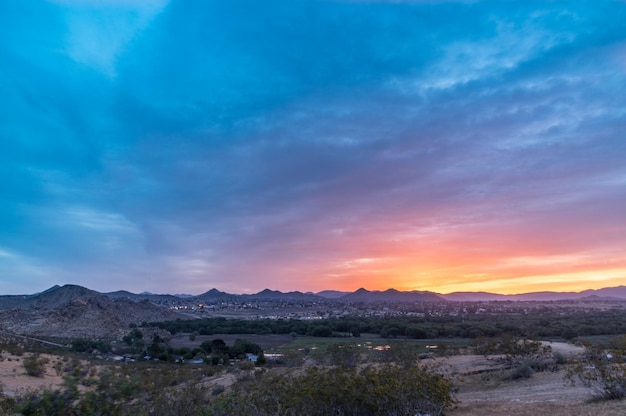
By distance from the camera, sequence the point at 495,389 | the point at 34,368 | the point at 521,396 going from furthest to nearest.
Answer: the point at 34,368, the point at 495,389, the point at 521,396

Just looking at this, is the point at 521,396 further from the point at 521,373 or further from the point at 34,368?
the point at 34,368

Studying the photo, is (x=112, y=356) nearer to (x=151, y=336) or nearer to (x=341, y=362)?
(x=151, y=336)

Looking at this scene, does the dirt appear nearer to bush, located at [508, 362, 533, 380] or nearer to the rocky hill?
bush, located at [508, 362, 533, 380]

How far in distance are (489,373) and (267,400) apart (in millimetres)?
21525

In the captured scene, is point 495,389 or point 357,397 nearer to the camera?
point 357,397

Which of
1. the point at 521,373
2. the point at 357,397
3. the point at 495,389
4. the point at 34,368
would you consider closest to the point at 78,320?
the point at 34,368

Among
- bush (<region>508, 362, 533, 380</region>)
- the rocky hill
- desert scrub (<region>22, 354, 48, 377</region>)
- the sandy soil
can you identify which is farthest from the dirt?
the rocky hill

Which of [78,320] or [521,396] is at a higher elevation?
[78,320]

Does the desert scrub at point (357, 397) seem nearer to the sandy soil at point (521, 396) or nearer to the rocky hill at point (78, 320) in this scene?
the sandy soil at point (521, 396)

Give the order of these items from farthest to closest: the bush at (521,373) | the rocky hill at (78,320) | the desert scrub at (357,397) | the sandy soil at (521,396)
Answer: the rocky hill at (78,320) < the bush at (521,373) < the sandy soil at (521,396) < the desert scrub at (357,397)

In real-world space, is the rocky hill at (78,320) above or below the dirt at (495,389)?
above

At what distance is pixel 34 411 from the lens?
371 inches

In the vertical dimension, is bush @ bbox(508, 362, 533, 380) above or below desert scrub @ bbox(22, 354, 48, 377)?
below

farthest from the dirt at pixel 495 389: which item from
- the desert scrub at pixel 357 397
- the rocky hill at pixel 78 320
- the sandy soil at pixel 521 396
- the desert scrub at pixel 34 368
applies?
the rocky hill at pixel 78 320
